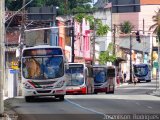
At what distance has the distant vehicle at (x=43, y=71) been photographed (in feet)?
113

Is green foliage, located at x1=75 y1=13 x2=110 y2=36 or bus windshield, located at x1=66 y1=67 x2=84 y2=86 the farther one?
green foliage, located at x1=75 y1=13 x2=110 y2=36

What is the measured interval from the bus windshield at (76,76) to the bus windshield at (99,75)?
758 cm

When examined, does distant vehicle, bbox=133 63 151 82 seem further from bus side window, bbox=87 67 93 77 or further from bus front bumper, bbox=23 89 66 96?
bus front bumper, bbox=23 89 66 96

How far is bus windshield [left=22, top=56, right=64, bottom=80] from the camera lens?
1353 inches

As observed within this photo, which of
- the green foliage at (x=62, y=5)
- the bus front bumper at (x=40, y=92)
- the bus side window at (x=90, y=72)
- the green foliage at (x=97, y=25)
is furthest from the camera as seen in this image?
the green foliage at (x=62, y=5)

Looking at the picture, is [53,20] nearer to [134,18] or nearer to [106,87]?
[106,87]

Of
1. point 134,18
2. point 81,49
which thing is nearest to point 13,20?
point 81,49

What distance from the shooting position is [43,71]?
34.4 metres

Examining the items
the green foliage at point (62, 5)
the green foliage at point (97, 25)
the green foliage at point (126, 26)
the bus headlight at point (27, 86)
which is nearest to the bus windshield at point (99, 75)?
the bus headlight at point (27, 86)

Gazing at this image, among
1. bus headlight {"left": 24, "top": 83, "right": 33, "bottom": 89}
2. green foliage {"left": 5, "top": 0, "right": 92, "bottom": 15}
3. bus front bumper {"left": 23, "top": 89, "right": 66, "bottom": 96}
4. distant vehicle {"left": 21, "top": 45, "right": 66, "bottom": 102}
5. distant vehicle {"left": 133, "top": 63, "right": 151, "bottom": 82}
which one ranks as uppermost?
green foliage {"left": 5, "top": 0, "right": 92, "bottom": 15}

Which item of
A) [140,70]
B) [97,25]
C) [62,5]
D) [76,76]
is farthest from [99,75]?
[140,70]

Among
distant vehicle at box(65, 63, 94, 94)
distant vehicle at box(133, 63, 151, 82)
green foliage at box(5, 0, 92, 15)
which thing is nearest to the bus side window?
distant vehicle at box(65, 63, 94, 94)

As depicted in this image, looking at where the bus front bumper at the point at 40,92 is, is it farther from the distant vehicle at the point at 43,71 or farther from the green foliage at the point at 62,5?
the green foliage at the point at 62,5

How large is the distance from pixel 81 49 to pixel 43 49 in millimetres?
51095
